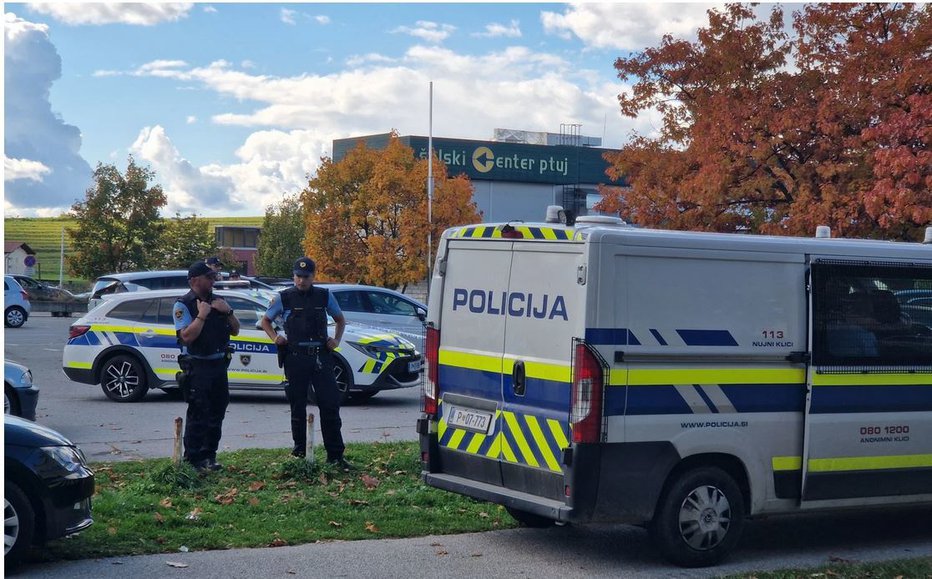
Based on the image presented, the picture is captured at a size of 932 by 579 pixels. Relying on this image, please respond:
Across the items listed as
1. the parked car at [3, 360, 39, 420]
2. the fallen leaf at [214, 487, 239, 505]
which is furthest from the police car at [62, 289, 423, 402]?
the fallen leaf at [214, 487, 239, 505]

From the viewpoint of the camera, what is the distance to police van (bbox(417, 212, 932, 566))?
23.0 ft

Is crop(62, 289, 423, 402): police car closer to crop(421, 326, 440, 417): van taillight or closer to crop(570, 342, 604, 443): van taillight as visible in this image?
crop(421, 326, 440, 417): van taillight

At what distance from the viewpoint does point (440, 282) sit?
27.2ft

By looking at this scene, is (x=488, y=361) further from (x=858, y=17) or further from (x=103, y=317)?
(x=858, y=17)

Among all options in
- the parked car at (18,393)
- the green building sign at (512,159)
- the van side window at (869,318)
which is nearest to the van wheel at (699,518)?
the van side window at (869,318)

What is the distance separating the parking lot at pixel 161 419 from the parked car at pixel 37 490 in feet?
14.5

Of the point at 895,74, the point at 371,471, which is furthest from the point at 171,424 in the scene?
the point at 895,74

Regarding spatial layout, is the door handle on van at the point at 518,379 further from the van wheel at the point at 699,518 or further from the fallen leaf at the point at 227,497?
the fallen leaf at the point at 227,497

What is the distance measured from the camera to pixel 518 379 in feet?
24.4

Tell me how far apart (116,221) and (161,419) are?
158 feet

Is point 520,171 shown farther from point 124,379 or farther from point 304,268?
point 304,268

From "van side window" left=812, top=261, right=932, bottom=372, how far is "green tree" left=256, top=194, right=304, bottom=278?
64.8 m

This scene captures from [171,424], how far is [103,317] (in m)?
3.19

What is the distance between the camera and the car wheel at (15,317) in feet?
119
